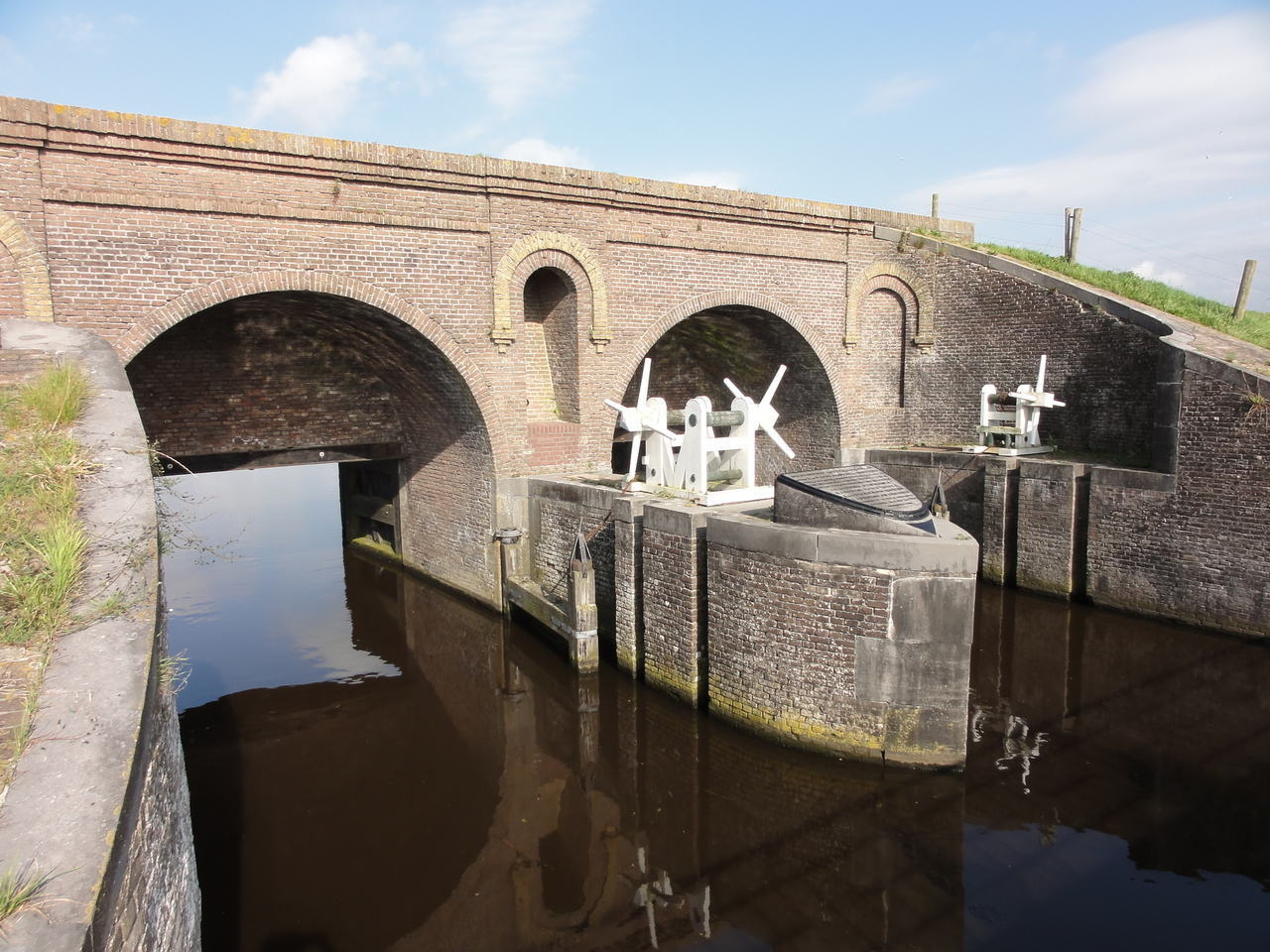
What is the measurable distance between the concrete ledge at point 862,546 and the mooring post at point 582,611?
7.34ft

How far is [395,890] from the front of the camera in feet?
18.4

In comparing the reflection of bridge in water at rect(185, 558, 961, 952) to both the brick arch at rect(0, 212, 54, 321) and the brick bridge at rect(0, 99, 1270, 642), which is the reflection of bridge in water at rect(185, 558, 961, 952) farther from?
the brick arch at rect(0, 212, 54, 321)

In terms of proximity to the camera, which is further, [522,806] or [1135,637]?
[1135,637]

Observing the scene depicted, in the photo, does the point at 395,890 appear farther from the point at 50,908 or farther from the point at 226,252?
the point at 226,252

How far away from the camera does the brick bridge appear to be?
867 cm

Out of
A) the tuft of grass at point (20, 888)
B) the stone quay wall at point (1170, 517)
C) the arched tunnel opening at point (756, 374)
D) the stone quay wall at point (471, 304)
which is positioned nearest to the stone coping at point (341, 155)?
the stone quay wall at point (471, 304)

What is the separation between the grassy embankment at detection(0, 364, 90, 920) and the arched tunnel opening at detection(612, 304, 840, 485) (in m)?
9.69

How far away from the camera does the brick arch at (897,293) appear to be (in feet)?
48.8

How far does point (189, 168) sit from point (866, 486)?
804 cm

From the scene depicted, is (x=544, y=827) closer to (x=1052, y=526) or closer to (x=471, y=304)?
(x=471, y=304)

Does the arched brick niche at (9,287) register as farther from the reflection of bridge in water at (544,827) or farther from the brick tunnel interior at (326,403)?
the reflection of bridge in water at (544,827)

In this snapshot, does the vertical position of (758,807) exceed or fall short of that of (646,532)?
it falls short

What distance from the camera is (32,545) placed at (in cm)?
375

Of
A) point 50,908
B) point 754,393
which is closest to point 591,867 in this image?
point 50,908
